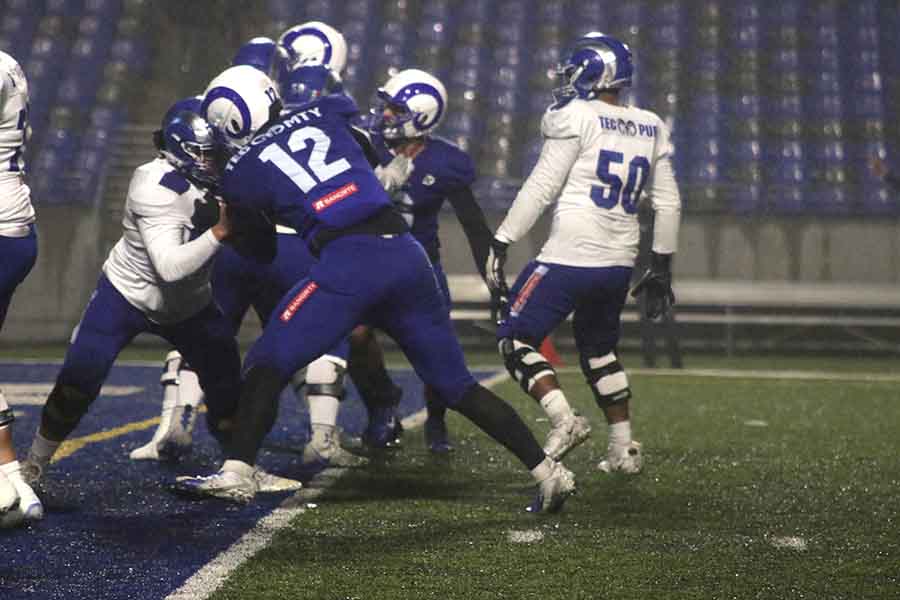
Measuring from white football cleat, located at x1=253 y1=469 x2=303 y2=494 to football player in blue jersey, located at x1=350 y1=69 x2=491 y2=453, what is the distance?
111 centimetres

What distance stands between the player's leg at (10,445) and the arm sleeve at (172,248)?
1.22 ft

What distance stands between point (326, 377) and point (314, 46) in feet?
4.72

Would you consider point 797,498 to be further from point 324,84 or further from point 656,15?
point 656,15

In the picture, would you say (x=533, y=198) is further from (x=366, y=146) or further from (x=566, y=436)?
(x=366, y=146)

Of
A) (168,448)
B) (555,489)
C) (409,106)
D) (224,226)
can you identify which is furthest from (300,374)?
(555,489)

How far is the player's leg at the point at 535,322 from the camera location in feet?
18.2

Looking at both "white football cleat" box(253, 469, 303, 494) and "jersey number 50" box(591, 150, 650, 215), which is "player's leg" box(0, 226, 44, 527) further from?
"jersey number 50" box(591, 150, 650, 215)

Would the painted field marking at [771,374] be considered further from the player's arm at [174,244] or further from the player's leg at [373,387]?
the player's arm at [174,244]

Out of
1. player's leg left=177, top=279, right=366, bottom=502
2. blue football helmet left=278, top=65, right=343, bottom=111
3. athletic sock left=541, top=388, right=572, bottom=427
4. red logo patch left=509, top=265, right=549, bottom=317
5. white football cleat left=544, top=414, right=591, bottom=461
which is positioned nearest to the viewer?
player's leg left=177, top=279, right=366, bottom=502

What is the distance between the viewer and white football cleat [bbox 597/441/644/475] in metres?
5.72

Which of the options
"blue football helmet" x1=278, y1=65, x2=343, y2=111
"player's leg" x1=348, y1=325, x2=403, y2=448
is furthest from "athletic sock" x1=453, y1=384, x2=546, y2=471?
"player's leg" x1=348, y1=325, x2=403, y2=448

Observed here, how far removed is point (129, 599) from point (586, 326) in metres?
2.78

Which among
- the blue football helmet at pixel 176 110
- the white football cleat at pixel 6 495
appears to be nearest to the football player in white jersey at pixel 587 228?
the blue football helmet at pixel 176 110

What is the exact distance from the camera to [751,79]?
17.1 m
